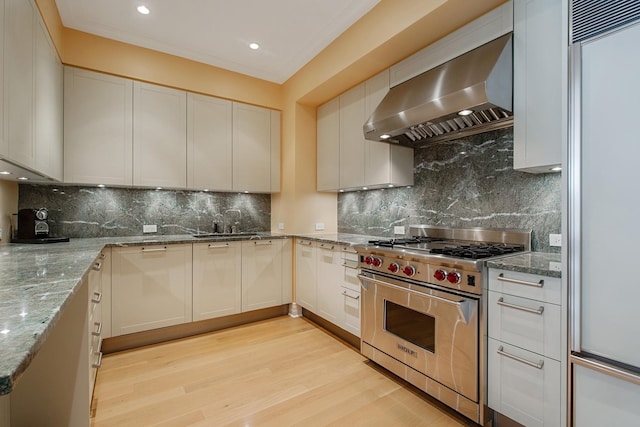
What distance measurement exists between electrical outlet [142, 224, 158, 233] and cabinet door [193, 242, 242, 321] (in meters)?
0.74

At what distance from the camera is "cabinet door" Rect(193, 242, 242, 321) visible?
317 cm

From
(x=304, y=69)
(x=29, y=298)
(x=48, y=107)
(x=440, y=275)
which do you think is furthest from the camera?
(x=304, y=69)

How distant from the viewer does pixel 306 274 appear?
11.6 feet

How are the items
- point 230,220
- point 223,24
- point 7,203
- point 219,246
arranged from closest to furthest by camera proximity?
point 7,203 → point 223,24 → point 219,246 → point 230,220

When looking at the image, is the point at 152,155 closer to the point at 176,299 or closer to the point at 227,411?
the point at 176,299

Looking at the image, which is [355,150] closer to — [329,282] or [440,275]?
[329,282]

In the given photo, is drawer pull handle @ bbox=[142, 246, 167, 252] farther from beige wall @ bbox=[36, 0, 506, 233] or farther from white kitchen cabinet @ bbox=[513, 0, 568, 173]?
white kitchen cabinet @ bbox=[513, 0, 568, 173]

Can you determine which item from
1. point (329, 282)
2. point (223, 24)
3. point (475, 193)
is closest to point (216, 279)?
point (329, 282)

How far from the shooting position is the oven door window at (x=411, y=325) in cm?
204

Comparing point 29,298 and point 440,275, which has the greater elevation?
point 29,298

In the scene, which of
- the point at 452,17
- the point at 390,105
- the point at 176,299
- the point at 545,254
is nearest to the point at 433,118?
the point at 390,105

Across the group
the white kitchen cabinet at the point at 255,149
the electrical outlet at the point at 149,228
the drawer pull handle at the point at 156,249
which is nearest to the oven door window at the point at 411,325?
the drawer pull handle at the point at 156,249

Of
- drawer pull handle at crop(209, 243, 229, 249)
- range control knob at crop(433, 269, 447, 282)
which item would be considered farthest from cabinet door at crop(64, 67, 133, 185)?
range control knob at crop(433, 269, 447, 282)

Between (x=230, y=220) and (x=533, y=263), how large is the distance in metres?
3.25
